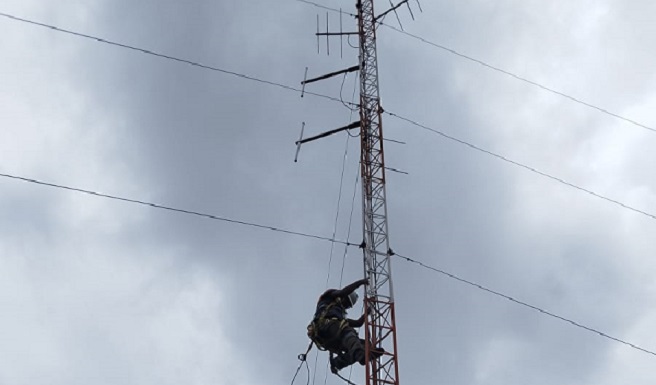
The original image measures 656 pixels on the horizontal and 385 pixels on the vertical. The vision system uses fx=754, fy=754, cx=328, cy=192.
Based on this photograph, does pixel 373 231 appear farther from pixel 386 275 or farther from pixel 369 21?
pixel 369 21

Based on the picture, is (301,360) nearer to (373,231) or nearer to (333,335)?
(333,335)

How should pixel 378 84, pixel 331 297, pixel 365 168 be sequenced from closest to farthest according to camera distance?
pixel 331 297, pixel 365 168, pixel 378 84

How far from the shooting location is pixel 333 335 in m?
24.5

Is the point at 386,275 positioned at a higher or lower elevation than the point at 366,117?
lower

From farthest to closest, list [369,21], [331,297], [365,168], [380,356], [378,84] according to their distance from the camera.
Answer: [369,21], [378,84], [365,168], [331,297], [380,356]

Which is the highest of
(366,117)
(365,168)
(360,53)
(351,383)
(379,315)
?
(360,53)

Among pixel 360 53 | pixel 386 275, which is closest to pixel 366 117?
pixel 360 53

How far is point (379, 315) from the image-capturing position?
2461cm

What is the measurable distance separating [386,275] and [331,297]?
6.57ft

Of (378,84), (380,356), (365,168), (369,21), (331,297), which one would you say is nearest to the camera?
(380,356)

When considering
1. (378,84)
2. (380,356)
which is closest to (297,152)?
(378,84)

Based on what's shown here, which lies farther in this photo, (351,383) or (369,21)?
(369,21)

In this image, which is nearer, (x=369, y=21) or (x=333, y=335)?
(x=333, y=335)

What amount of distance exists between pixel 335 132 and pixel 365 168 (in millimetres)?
2016
